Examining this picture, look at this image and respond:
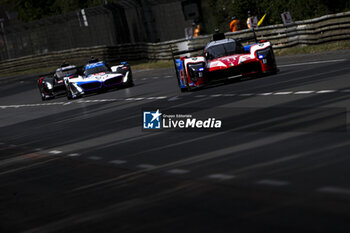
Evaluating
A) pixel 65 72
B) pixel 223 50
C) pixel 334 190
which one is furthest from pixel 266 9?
pixel 334 190

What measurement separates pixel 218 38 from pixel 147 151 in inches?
386

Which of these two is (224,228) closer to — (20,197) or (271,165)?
(271,165)

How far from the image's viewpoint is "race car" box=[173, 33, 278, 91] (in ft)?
58.9

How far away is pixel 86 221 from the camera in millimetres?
6762

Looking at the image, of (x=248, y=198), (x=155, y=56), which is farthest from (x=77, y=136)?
(x=155, y=56)

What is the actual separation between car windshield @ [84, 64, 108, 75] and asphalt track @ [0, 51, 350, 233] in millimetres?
8575

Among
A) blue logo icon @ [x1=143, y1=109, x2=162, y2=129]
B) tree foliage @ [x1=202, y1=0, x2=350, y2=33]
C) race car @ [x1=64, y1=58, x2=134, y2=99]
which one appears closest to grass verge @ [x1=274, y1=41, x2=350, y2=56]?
tree foliage @ [x1=202, y1=0, x2=350, y2=33]

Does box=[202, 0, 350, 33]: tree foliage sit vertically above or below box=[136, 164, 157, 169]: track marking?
above

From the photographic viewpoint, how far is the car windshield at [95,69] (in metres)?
24.8

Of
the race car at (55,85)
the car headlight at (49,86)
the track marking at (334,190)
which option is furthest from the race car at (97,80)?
the track marking at (334,190)

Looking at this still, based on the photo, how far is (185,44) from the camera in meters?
33.4

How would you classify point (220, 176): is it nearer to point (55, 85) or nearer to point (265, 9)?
point (55, 85)

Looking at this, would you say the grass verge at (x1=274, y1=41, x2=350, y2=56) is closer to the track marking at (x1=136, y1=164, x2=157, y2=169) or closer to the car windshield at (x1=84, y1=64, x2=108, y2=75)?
the car windshield at (x1=84, y1=64, x2=108, y2=75)

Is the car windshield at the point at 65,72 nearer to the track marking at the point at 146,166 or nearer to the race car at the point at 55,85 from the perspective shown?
the race car at the point at 55,85
